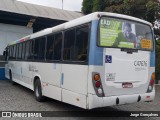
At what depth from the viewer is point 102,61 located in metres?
6.92

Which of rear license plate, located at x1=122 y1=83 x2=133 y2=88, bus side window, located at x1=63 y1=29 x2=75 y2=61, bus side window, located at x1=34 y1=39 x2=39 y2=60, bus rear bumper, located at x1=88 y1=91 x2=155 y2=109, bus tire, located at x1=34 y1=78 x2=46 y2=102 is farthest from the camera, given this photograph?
bus side window, located at x1=34 y1=39 x2=39 y2=60

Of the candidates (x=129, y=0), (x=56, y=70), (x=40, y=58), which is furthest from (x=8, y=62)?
(x=129, y=0)

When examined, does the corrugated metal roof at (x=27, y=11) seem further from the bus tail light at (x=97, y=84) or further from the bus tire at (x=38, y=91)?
the bus tail light at (x=97, y=84)

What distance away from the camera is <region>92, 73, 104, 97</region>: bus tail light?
6801 mm

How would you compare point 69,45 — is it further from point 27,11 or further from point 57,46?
point 27,11

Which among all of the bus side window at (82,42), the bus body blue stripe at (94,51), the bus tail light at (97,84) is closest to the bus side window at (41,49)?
the bus side window at (82,42)

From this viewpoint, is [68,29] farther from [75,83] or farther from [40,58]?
[40,58]

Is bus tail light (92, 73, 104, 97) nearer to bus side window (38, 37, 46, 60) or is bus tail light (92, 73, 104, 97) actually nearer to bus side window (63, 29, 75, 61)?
bus side window (63, 29, 75, 61)

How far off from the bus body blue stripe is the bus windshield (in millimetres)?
169

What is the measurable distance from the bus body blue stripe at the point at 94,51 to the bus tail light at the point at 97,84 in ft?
1.07

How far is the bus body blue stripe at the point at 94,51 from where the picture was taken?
6809 millimetres

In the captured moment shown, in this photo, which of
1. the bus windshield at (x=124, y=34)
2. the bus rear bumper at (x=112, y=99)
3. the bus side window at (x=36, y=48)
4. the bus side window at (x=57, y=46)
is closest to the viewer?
the bus rear bumper at (x=112, y=99)

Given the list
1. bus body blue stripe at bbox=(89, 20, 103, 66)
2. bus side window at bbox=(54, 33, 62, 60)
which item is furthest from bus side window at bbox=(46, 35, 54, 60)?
bus body blue stripe at bbox=(89, 20, 103, 66)

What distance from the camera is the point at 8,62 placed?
55.5ft
